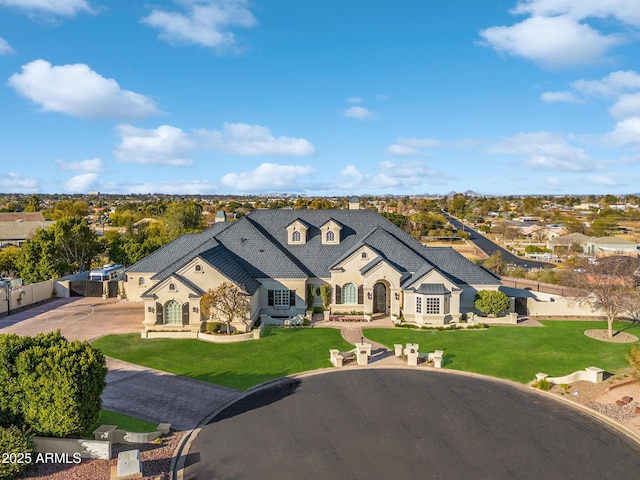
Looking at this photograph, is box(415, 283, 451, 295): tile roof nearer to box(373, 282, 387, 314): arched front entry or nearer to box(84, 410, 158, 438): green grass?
box(373, 282, 387, 314): arched front entry

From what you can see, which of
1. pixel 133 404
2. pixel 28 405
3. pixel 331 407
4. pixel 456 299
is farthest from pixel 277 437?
pixel 456 299

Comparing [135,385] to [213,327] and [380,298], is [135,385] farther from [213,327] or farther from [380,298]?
[380,298]

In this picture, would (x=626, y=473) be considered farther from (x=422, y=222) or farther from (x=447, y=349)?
(x=422, y=222)

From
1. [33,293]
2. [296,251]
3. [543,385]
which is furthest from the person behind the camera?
[33,293]

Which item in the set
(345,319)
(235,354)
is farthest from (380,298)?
(235,354)

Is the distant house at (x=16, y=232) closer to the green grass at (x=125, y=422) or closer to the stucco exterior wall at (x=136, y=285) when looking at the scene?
the stucco exterior wall at (x=136, y=285)

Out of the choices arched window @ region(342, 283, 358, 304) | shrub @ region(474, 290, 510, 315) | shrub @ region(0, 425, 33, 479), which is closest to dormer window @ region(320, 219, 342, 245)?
arched window @ region(342, 283, 358, 304)
